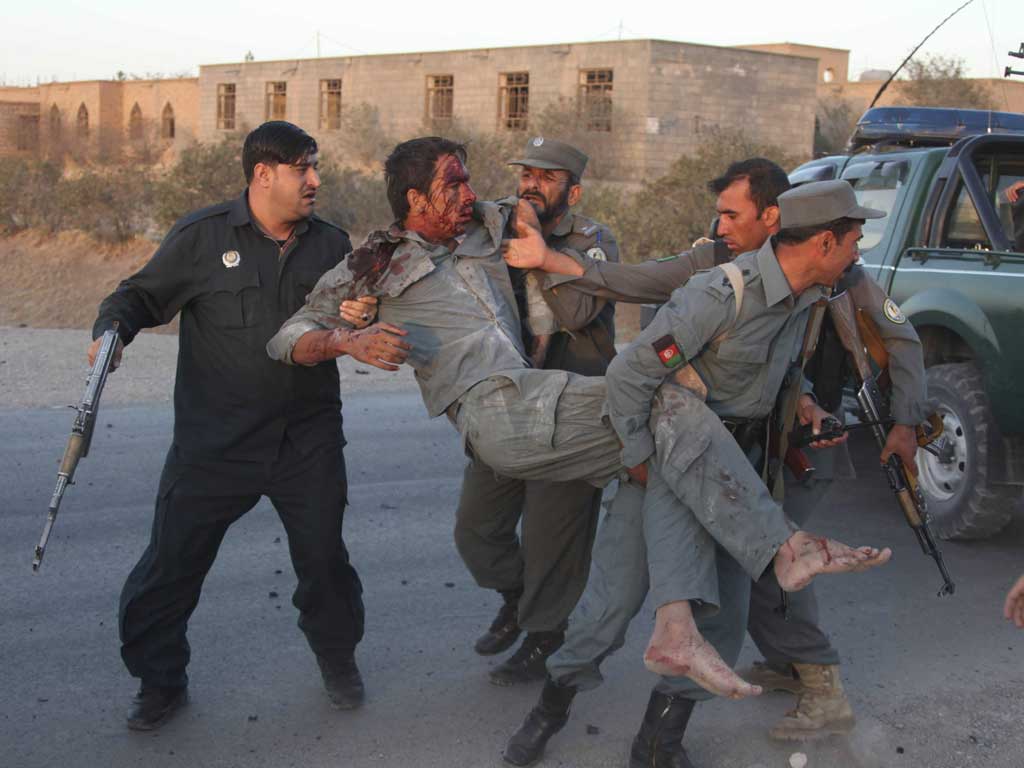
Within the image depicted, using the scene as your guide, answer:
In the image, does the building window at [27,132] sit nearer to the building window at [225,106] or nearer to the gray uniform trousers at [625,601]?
the building window at [225,106]

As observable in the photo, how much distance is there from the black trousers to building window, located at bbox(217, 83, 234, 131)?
43752 millimetres

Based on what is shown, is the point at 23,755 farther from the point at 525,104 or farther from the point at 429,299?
the point at 525,104

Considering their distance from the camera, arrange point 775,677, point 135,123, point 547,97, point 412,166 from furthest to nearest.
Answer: point 135,123 → point 547,97 → point 775,677 → point 412,166

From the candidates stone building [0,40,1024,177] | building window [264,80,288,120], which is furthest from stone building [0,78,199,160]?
building window [264,80,288,120]

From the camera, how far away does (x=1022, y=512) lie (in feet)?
23.2

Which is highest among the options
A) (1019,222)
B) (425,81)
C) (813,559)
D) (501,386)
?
(425,81)

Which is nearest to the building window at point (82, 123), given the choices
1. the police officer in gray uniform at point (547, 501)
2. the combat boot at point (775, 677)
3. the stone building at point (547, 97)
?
the stone building at point (547, 97)

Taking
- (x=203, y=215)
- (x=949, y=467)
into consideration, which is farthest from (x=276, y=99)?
(x=203, y=215)

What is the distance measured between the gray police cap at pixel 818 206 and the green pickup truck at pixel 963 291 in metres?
2.81

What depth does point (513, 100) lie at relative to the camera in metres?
37.6

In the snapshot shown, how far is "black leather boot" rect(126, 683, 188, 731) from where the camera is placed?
392 centimetres

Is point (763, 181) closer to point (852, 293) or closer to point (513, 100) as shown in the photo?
point (852, 293)

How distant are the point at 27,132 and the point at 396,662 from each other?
52514 millimetres

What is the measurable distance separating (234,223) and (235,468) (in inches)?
31.3
